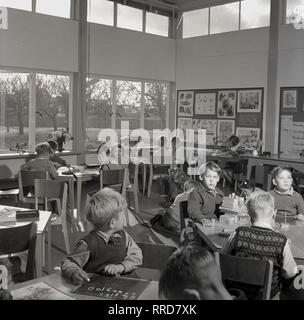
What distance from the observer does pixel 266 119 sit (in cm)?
959

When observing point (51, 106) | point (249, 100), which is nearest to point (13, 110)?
point (51, 106)

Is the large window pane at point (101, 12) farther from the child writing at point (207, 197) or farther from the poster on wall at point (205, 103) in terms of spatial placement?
the child writing at point (207, 197)

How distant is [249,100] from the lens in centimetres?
986

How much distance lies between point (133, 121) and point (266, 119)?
297 centimetres

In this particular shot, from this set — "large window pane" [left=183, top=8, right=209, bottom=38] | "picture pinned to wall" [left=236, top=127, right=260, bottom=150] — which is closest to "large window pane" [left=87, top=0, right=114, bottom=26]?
"large window pane" [left=183, top=8, right=209, bottom=38]

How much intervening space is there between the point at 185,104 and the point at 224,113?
1203 millimetres

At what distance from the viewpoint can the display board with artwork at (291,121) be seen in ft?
29.8

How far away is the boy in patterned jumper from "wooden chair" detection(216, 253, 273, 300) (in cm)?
23

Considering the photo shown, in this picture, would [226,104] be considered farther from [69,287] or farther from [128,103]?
[69,287]

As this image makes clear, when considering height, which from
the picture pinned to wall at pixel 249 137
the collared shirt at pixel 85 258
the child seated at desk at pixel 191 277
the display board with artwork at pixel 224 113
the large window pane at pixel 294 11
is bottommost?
the collared shirt at pixel 85 258

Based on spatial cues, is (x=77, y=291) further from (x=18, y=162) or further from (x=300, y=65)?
(x=300, y=65)

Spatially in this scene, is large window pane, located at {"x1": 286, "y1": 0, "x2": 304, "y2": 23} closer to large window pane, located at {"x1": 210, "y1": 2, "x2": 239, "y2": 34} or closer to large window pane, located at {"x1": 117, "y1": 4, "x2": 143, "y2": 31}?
large window pane, located at {"x1": 210, "y1": 2, "x2": 239, "y2": 34}

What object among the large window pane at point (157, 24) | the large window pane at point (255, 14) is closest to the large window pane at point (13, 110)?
the large window pane at point (157, 24)

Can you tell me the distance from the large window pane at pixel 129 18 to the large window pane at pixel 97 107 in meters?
1.33
